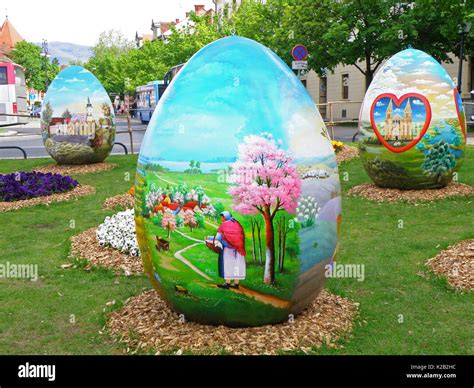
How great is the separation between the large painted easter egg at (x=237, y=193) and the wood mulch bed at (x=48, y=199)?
7.95 meters

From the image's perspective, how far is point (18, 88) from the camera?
177 feet

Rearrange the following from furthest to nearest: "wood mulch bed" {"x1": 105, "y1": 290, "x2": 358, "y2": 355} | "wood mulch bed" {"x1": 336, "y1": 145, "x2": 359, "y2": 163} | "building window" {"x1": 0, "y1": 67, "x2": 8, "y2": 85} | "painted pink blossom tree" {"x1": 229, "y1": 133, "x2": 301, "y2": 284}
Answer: "building window" {"x1": 0, "y1": 67, "x2": 8, "y2": 85} < "wood mulch bed" {"x1": 336, "y1": 145, "x2": 359, "y2": 163} < "wood mulch bed" {"x1": 105, "y1": 290, "x2": 358, "y2": 355} < "painted pink blossom tree" {"x1": 229, "y1": 133, "x2": 301, "y2": 284}

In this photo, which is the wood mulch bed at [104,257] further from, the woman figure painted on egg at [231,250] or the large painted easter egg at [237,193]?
the woman figure painted on egg at [231,250]

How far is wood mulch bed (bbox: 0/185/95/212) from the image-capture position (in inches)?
491

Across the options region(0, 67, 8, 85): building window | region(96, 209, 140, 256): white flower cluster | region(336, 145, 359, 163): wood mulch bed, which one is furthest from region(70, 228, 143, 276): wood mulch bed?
region(0, 67, 8, 85): building window

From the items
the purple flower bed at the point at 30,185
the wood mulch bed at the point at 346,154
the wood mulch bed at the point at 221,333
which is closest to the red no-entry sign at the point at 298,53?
the wood mulch bed at the point at 346,154

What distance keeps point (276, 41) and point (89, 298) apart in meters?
32.4

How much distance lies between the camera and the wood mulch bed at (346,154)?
17.7 meters

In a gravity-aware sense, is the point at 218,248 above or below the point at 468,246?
above

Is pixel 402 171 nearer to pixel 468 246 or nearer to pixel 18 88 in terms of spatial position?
pixel 468 246

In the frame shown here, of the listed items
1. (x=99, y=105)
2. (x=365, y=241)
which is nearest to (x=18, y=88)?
(x=99, y=105)

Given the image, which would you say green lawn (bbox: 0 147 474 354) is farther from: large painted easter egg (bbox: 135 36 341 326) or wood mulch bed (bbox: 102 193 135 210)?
large painted easter egg (bbox: 135 36 341 326)

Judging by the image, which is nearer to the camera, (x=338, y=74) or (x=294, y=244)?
(x=294, y=244)

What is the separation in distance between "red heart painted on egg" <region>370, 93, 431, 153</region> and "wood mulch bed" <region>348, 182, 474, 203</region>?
0.94 meters
